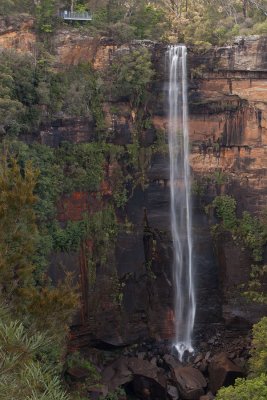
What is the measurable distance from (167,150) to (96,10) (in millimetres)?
5568

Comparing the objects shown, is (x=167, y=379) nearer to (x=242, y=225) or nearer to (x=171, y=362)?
(x=171, y=362)

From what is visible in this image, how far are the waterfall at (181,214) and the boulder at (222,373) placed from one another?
2.39 m

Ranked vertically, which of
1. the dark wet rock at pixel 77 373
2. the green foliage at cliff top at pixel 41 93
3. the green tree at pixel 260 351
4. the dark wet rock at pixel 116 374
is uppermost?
the green foliage at cliff top at pixel 41 93

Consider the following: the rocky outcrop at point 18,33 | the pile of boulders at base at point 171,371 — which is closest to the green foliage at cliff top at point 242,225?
the pile of boulders at base at point 171,371

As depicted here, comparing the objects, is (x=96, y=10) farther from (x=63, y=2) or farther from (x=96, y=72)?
(x=96, y=72)

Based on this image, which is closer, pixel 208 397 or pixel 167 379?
pixel 208 397

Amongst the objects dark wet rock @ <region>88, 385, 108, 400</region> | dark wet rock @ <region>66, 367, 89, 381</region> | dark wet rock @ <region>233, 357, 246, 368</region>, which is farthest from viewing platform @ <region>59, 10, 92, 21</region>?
dark wet rock @ <region>233, 357, 246, 368</region>

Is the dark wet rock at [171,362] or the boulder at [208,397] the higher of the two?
the dark wet rock at [171,362]

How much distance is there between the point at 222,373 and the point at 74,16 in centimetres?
1231

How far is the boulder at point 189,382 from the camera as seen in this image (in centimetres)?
1427

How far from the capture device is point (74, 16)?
16.9m

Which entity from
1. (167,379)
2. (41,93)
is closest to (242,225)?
(167,379)

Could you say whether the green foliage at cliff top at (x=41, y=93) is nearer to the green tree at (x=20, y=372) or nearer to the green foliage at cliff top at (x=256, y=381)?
the green foliage at cliff top at (x=256, y=381)

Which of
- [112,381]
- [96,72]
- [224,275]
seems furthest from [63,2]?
[112,381]
